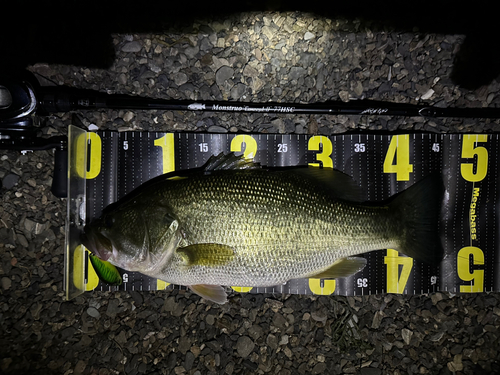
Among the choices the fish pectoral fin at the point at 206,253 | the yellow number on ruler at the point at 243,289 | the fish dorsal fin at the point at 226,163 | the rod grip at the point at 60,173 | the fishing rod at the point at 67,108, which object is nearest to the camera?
the fish pectoral fin at the point at 206,253

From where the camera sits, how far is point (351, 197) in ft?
6.79

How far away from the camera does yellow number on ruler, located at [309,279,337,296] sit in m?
2.32

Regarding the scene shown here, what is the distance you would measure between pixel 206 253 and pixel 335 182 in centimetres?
101

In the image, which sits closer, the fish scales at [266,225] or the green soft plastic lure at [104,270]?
the fish scales at [266,225]

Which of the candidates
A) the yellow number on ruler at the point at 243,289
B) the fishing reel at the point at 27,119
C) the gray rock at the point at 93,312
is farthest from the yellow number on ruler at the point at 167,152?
the gray rock at the point at 93,312

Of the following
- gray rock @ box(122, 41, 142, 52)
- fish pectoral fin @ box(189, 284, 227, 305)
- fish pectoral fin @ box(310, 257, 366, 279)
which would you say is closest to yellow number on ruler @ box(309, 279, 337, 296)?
fish pectoral fin @ box(310, 257, 366, 279)

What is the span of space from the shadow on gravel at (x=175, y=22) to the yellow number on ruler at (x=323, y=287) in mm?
1930

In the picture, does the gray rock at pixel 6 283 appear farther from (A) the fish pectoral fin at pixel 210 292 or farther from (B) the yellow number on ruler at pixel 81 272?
(A) the fish pectoral fin at pixel 210 292

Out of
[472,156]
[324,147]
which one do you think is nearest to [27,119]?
[324,147]

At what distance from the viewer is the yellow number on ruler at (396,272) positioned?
230 centimetres

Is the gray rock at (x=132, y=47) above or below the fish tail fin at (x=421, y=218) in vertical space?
above

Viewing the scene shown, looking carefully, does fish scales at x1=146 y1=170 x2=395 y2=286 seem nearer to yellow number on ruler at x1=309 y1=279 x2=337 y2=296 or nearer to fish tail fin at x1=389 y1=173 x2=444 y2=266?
fish tail fin at x1=389 y1=173 x2=444 y2=266

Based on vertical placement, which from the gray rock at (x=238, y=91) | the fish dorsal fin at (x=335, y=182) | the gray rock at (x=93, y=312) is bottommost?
the gray rock at (x=93, y=312)

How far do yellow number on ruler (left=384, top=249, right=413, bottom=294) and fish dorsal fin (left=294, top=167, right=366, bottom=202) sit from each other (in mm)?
646
